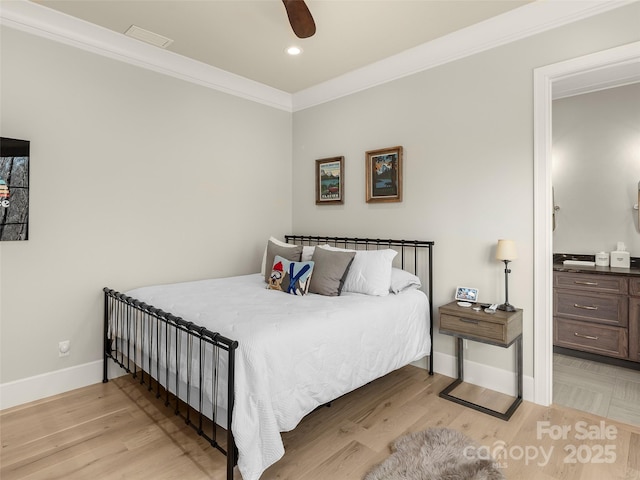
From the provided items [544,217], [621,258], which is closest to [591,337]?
[621,258]

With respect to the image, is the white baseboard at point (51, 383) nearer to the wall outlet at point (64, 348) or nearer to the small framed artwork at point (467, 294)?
the wall outlet at point (64, 348)

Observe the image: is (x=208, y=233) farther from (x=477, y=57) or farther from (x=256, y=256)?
(x=477, y=57)

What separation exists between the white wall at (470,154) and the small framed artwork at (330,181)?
127mm

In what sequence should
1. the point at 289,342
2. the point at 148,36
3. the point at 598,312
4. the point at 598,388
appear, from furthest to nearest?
the point at 598,312 → the point at 148,36 → the point at 598,388 → the point at 289,342

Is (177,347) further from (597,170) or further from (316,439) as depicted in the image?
(597,170)

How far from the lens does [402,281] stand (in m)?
3.02

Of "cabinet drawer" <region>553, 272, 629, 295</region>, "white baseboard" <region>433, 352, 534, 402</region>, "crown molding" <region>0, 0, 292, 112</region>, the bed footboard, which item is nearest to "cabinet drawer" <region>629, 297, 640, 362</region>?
"cabinet drawer" <region>553, 272, 629, 295</region>

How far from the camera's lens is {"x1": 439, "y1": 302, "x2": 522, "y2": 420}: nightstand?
2453 millimetres

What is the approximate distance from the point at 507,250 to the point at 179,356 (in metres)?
2.27

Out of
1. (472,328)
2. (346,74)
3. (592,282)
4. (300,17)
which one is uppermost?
(346,74)

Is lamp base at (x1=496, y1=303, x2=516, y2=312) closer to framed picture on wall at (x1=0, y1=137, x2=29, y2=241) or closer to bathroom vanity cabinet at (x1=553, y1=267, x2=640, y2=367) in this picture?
bathroom vanity cabinet at (x1=553, y1=267, x2=640, y2=367)

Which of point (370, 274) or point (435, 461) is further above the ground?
point (370, 274)

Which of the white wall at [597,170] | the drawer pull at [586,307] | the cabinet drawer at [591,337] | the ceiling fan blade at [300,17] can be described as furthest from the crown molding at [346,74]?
the cabinet drawer at [591,337]

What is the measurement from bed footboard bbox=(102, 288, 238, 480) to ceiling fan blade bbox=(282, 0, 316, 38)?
1748mm
